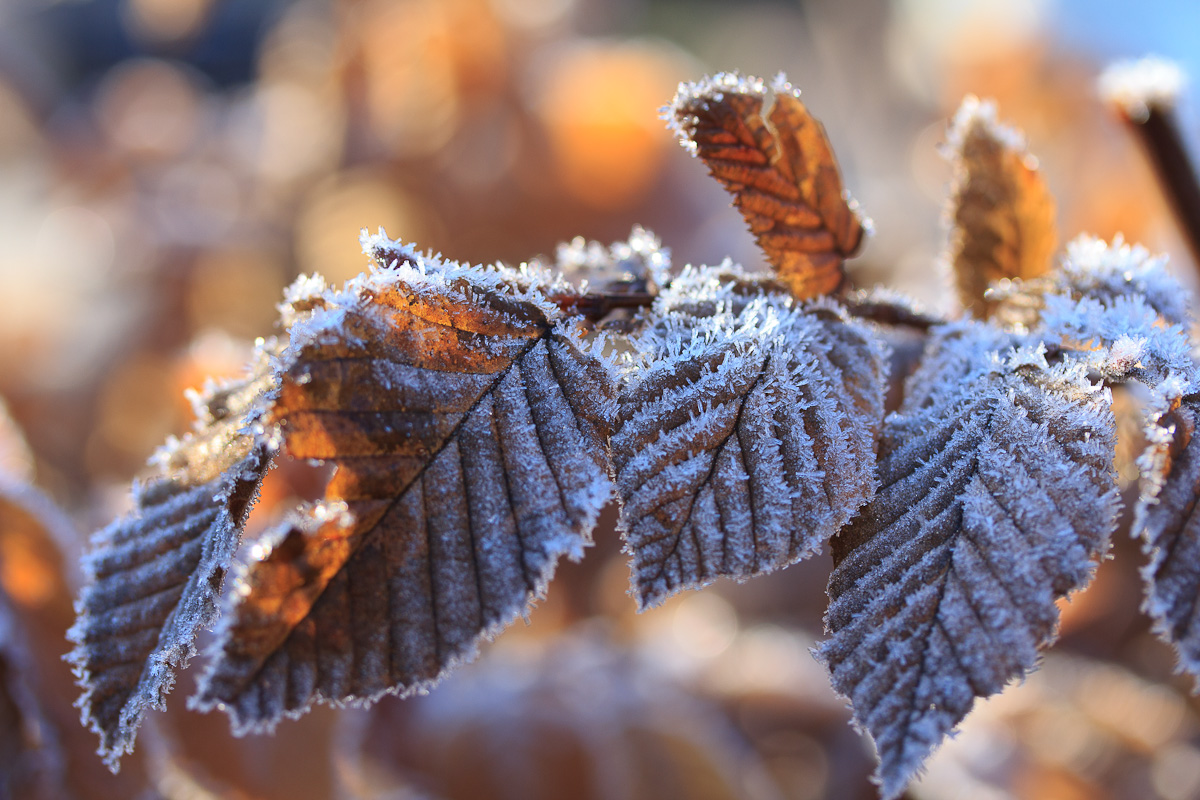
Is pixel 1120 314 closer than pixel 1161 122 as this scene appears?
Yes

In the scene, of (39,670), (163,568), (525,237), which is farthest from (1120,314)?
(525,237)

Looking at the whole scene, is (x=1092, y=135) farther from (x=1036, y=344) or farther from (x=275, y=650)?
(x=275, y=650)

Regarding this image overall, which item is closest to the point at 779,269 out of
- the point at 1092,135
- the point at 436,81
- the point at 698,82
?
the point at 698,82

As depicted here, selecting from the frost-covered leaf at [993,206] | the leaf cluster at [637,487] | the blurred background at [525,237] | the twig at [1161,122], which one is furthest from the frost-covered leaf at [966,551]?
the twig at [1161,122]

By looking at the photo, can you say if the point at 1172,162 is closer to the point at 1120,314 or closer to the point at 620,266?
the point at 1120,314

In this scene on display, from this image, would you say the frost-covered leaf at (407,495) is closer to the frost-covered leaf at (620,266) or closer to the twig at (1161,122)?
the frost-covered leaf at (620,266)

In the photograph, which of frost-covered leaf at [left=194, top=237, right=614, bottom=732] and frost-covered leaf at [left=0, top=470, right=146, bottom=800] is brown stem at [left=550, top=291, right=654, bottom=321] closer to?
frost-covered leaf at [left=194, top=237, right=614, bottom=732]

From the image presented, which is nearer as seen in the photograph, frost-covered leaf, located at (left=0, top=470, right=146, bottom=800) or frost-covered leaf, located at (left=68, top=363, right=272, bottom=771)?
frost-covered leaf, located at (left=68, top=363, right=272, bottom=771)

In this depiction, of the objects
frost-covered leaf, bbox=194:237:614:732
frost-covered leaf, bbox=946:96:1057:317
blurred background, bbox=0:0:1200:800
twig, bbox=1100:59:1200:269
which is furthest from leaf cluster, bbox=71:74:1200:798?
twig, bbox=1100:59:1200:269
